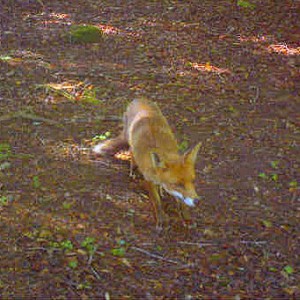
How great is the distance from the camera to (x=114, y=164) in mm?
6430

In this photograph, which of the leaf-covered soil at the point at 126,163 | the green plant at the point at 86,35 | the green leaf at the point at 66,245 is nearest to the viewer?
the leaf-covered soil at the point at 126,163

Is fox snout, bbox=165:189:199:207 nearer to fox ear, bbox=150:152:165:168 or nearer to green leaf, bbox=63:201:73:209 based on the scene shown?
fox ear, bbox=150:152:165:168

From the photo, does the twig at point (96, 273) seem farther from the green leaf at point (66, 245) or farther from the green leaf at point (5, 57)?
the green leaf at point (5, 57)

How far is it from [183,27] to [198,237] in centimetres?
601

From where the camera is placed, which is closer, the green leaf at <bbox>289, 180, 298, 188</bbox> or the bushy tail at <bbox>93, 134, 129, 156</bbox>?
the green leaf at <bbox>289, 180, 298, 188</bbox>

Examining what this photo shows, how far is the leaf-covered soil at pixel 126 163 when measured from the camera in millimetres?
4840

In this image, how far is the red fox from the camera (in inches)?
209

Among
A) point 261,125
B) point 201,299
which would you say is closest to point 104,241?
point 201,299

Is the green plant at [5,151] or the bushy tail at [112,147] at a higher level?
the bushy tail at [112,147]

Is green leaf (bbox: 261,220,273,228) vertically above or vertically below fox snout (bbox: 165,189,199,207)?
below

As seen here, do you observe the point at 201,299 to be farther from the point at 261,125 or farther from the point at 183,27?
the point at 183,27

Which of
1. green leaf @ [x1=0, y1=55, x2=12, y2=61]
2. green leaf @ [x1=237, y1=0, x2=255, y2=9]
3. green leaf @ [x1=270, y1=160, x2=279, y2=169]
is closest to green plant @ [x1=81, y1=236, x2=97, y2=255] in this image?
green leaf @ [x1=270, y1=160, x2=279, y2=169]

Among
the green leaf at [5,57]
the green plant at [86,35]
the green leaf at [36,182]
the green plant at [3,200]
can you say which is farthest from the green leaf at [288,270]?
the green plant at [86,35]

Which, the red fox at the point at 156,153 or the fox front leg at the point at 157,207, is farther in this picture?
the fox front leg at the point at 157,207
